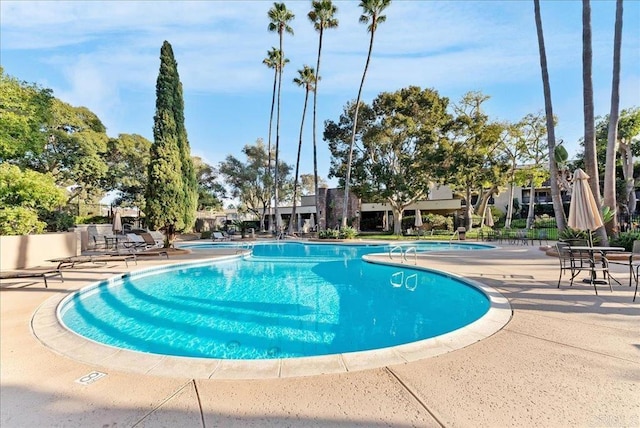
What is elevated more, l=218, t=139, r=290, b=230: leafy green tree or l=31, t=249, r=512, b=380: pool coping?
l=218, t=139, r=290, b=230: leafy green tree

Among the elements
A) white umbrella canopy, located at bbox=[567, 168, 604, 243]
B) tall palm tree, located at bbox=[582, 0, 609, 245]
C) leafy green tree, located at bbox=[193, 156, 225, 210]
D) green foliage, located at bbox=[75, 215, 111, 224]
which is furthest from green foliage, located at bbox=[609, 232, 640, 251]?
green foliage, located at bbox=[75, 215, 111, 224]

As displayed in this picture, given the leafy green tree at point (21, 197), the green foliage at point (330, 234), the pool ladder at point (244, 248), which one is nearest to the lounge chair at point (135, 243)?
the leafy green tree at point (21, 197)

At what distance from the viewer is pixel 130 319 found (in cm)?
563

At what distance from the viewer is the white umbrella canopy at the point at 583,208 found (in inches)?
252

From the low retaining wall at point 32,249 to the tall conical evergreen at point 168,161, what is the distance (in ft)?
10.5

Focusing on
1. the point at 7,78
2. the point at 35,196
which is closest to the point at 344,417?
the point at 35,196

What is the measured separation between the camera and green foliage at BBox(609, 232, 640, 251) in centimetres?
1017

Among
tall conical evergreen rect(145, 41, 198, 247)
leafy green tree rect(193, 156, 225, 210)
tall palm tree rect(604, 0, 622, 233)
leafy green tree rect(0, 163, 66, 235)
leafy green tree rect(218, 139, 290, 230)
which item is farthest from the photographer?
leafy green tree rect(193, 156, 225, 210)

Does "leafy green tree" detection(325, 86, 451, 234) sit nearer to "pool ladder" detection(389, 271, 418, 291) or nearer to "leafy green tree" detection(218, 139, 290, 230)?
"leafy green tree" detection(218, 139, 290, 230)

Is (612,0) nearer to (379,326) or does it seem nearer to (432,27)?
(432,27)

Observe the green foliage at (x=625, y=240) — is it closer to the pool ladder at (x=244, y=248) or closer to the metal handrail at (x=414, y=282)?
the metal handrail at (x=414, y=282)

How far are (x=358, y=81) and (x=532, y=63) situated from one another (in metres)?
11.5

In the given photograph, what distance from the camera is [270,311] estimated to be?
612cm

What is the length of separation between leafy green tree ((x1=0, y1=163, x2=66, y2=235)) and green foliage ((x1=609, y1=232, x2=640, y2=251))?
20232 millimetres
